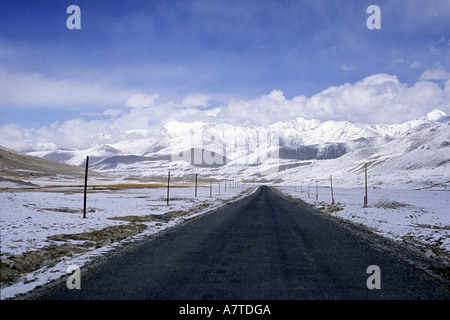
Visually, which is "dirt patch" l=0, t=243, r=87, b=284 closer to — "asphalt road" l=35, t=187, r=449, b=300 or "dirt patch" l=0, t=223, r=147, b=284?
"dirt patch" l=0, t=223, r=147, b=284

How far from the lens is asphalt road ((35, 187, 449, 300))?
22.8ft

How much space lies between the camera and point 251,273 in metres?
8.58

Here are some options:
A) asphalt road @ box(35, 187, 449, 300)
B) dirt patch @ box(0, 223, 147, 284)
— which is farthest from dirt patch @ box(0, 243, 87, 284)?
asphalt road @ box(35, 187, 449, 300)

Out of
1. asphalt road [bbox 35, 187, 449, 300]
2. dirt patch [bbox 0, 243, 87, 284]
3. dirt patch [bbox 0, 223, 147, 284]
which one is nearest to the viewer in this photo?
asphalt road [bbox 35, 187, 449, 300]

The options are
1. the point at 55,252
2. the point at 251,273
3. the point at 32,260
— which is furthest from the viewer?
the point at 55,252

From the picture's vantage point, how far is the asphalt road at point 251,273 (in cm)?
694

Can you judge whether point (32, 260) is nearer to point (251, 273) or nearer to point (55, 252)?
point (55, 252)

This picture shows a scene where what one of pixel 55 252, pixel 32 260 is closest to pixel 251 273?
pixel 32 260

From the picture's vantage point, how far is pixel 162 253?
11359mm

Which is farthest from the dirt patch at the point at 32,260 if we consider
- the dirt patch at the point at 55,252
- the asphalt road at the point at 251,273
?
the asphalt road at the point at 251,273

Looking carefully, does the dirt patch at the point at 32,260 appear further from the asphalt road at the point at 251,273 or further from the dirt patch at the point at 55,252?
the asphalt road at the point at 251,273
